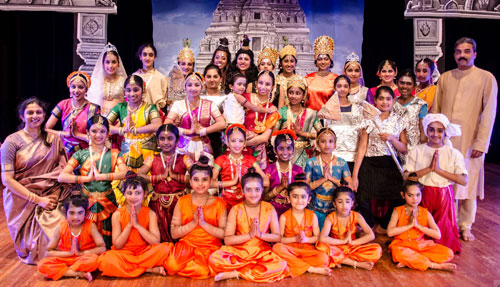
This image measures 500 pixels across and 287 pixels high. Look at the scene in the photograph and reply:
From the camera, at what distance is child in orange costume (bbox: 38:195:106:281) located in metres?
2.75

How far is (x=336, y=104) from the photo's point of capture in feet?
12.0

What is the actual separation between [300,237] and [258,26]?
18.1ft

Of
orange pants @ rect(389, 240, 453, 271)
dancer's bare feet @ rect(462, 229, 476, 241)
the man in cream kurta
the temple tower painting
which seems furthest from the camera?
the temple tower painting

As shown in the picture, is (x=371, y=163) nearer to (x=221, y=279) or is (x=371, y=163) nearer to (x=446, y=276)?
(x=446, y=276)

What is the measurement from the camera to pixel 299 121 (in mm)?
3705

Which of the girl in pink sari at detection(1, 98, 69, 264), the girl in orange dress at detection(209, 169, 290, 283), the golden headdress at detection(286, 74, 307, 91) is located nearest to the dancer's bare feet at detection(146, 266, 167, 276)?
the girl in orange dress at detection(209, 169, 290, 283)

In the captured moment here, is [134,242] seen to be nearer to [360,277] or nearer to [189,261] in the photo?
[189,261]

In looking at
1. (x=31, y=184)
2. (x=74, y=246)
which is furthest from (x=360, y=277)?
(x=31, y=184)

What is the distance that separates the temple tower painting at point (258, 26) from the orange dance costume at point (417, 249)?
473cm

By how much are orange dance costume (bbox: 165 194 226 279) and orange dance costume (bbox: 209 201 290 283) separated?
95 millimetres

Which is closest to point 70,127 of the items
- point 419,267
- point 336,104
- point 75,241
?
point 75,241

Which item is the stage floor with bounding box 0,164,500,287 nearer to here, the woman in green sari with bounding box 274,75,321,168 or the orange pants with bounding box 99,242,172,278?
the orange pants with bounding box 99,242,172,278

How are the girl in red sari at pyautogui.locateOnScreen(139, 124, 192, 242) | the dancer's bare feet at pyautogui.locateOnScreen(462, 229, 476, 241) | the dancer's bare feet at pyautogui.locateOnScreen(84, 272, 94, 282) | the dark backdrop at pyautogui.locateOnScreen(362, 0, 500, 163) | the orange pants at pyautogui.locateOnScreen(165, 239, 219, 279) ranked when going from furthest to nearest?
the dark backdrop at pyautogui.locateOnScreen(362, 0, 500, 163)
the dancer's bare feet at pyautogui.locateOnScreen(462, 229, 476, 241)
the girl in red sari at pyautogui.locateOnScreen(139, 124, 192, 242)
the orange pants at pyautogui.locateOnScreen(165, 239, 219, 279)
the dancer's bare feet at pyautogui.locateOnScreen(84, 272, 94, 282)

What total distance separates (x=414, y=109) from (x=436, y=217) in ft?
3.27
